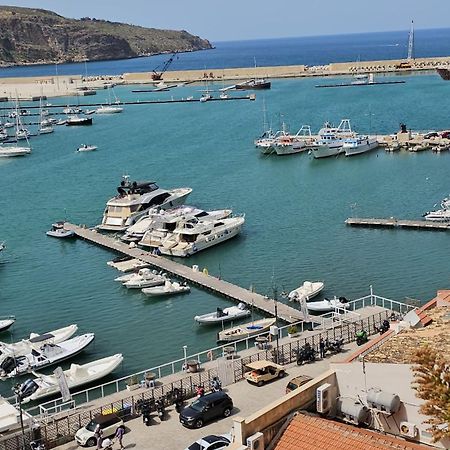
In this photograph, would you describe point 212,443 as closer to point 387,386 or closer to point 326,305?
point 387,386

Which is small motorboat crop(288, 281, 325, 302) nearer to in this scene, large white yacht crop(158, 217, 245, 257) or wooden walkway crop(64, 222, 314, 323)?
wooden walkway crop(64, 222, 314, 323)

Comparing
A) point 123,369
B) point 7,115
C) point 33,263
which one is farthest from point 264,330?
point 7,115

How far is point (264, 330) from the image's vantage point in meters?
28.8

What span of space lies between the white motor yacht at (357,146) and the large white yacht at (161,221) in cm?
2501

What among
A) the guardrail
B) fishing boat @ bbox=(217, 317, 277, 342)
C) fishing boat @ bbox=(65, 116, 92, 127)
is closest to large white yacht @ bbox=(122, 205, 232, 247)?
fishing boat @ bbox=(217, 317, 277, 342)

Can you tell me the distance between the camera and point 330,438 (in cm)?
1255

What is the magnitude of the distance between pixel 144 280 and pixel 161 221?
8.16 meters

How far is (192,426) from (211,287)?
54.4ft

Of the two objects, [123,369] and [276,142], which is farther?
[276,142]

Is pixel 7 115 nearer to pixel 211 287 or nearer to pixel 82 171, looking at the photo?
pixel 82 171

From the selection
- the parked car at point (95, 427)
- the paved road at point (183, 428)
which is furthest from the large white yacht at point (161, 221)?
the parked car at point (95, 427)

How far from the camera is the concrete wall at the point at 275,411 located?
12727 mm

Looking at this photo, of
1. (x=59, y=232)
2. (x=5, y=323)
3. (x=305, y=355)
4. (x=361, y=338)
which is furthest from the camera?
(x=59, y=232)

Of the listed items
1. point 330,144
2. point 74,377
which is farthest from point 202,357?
point 330,144
